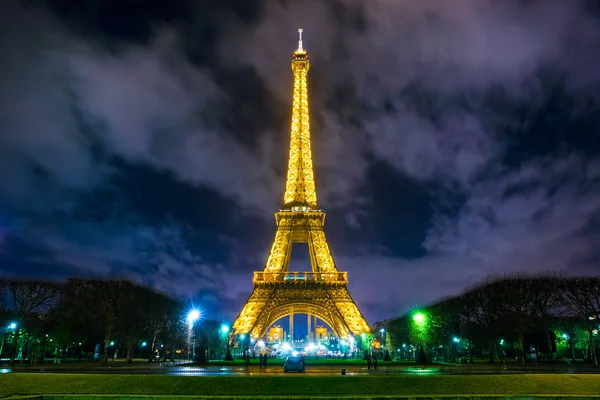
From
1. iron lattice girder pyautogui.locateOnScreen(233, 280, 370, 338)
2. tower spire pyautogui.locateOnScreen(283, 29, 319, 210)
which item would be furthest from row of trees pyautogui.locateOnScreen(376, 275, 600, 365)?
tower spire pyautogui.locateOnScreen(283, 29, 319, 210)

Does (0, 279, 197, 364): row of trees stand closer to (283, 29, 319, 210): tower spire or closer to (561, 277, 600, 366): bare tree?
(283, 29, 319, 210): tower spire

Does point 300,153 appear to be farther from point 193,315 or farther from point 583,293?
point 583,293

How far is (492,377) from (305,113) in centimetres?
7217

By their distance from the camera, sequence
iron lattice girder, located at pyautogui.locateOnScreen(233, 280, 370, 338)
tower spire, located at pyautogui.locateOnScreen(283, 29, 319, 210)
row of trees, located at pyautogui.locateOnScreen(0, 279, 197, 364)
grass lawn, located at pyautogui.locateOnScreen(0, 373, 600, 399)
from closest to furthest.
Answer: grass lawn, located at pyautogui.locateOnScreen(0, 373, 600, 399) → row of trees, located at pyautogui.locateOnScreen(0, 279, 197, 364) → iron lattice girder, located at pyautogui.locateOnScreen(233, 280, 370, 338) → tower spire, located at pyautogui.locateOnScreen(283, 29, 319, 210)

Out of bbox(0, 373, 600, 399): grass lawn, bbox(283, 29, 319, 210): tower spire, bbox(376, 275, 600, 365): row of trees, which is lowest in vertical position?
bbox(0, 373, 600, 399): grass lawn

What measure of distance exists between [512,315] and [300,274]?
3292 centimetres

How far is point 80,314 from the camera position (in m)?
65.8

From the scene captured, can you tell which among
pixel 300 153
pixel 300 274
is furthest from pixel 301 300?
pixel 300 153

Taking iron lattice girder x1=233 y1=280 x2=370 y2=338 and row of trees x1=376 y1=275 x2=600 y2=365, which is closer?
row of trees x1=376 y1=275 x2=600 y2=365

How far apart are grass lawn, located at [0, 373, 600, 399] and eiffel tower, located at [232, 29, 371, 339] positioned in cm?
4436

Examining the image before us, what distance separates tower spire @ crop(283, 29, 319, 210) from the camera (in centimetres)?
8400

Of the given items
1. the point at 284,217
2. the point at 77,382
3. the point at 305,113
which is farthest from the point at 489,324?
the point at 77,382

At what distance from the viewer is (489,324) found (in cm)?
6494

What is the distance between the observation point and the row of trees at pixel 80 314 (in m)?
60.1
